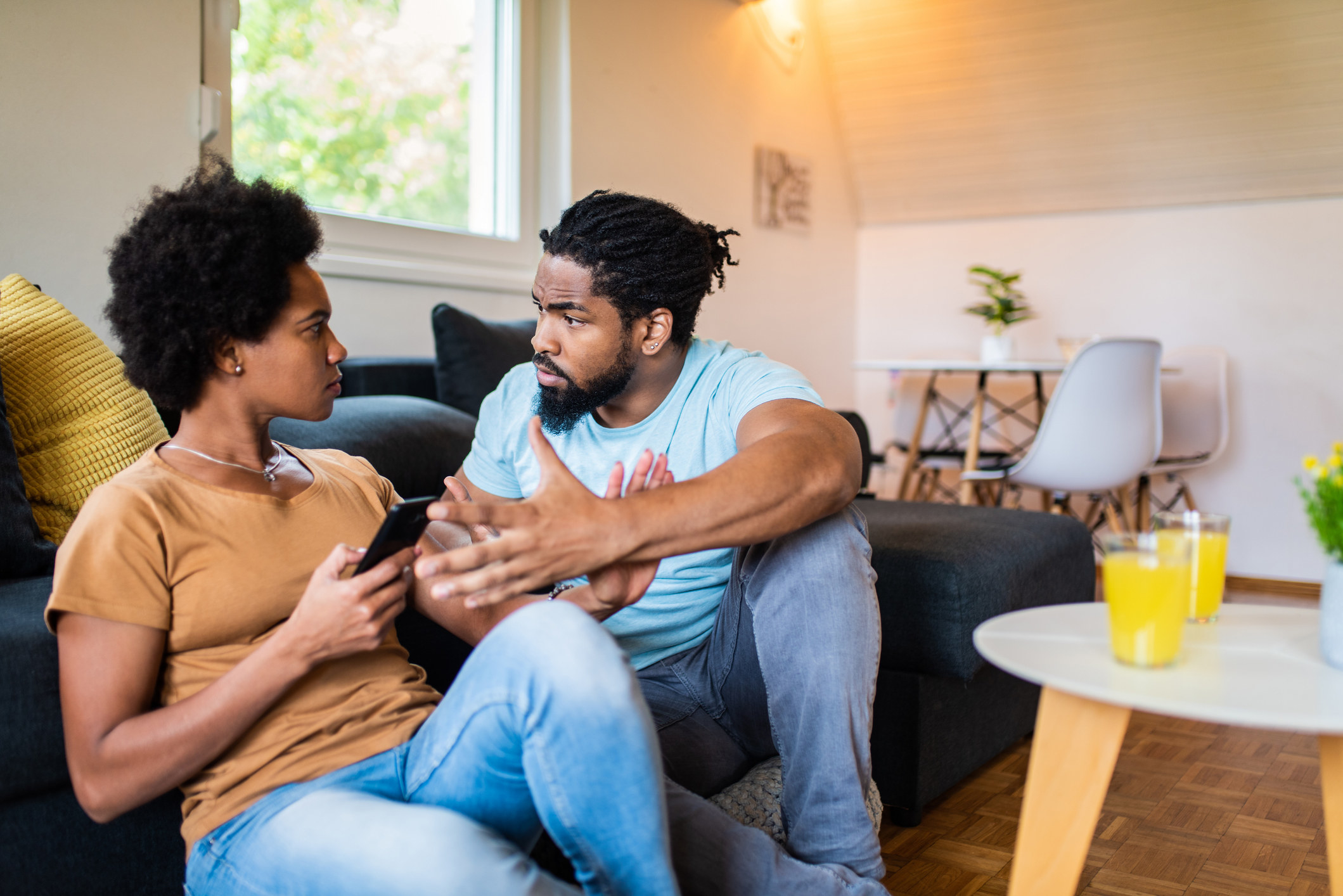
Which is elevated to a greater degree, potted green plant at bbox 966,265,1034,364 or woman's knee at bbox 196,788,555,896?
potted green plant at bbox 966,265,1034,364

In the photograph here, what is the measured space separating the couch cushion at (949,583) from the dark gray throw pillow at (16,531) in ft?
3.75

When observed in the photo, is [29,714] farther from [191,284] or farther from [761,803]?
[761,803]

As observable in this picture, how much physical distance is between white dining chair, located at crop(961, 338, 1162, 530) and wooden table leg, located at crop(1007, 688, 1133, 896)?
2296 mm

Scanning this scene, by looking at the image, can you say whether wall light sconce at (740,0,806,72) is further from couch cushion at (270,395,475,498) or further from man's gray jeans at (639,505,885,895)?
man's gray jeans at (639,505,885,895)

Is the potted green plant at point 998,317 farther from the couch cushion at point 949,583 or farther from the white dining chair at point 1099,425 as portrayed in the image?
the couch cushion at point 949,583

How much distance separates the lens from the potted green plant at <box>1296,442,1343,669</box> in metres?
0.93

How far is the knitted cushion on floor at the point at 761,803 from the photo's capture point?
A: 1.20m

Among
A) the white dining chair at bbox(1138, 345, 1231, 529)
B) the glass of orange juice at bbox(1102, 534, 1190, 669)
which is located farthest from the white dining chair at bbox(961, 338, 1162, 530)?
the glass of orange juice at bbox(1102, 534, 1190, 669)

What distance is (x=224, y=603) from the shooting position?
2.92 feet

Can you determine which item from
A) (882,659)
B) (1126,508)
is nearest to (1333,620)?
(882,659)

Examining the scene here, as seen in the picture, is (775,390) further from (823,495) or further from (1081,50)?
(1081,50)

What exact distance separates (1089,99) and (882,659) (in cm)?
310

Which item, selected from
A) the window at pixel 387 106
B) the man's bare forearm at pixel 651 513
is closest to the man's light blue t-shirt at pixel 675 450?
the man's bare forearm at pixel 651 513

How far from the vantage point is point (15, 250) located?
5.82 ft
